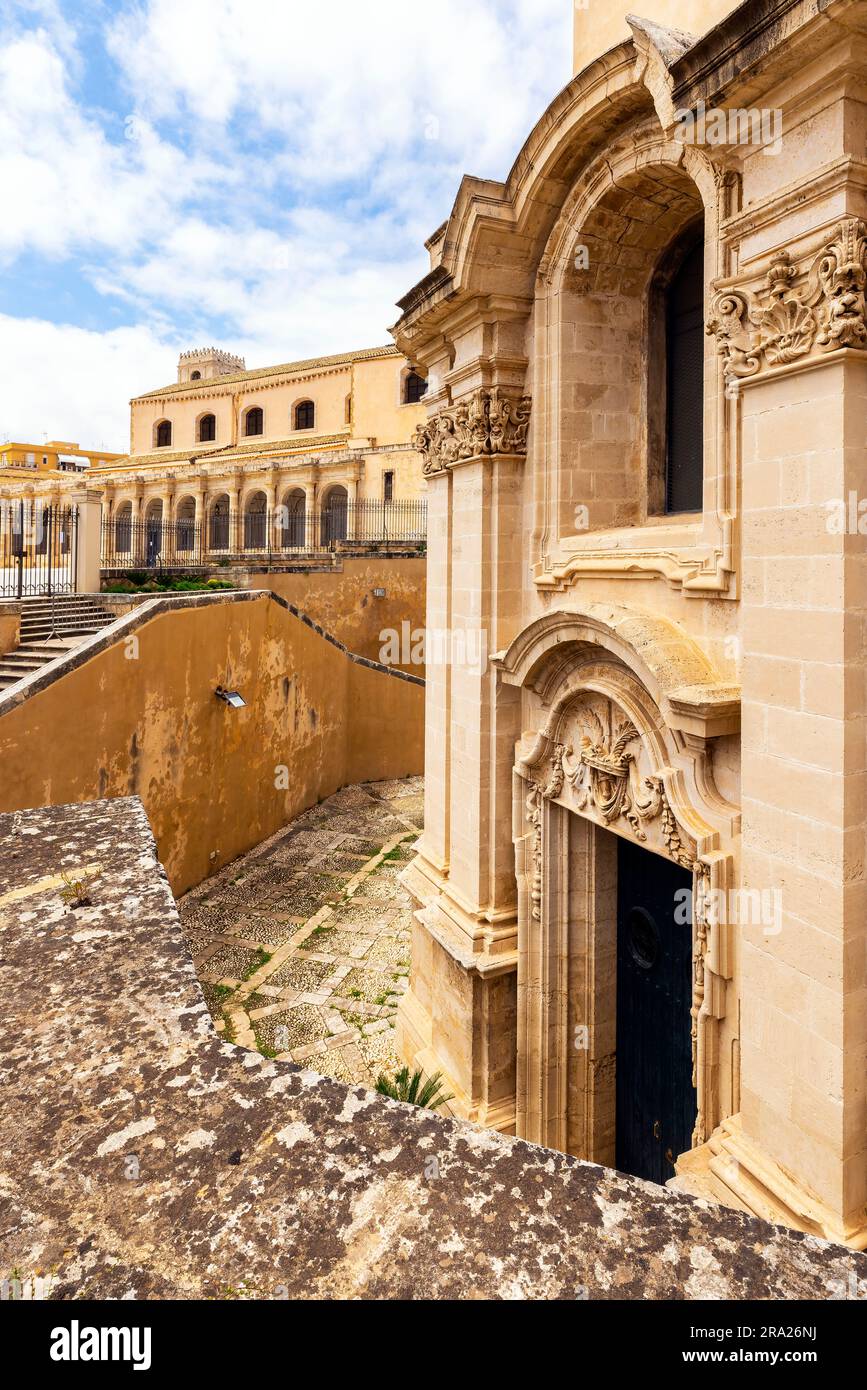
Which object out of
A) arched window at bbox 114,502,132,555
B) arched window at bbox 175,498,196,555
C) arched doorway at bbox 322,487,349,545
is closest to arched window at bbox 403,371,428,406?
arched doorway at bbox 322,487,349,545

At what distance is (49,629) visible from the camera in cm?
1276

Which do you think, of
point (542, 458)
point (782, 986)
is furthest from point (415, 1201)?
point (542, 458)

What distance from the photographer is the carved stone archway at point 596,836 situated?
4520mm

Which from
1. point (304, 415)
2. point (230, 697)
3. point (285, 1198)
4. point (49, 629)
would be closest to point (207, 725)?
point (230, 697)

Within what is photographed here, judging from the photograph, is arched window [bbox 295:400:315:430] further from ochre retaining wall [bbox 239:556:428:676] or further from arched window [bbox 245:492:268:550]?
ochre retaining wall [bbox 239:556:428:676]

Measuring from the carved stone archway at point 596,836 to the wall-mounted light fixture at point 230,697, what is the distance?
7010 mm

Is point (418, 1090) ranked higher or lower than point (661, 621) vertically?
lower

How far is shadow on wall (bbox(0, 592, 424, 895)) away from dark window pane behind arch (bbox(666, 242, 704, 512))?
6.96m

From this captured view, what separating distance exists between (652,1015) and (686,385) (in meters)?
4.86

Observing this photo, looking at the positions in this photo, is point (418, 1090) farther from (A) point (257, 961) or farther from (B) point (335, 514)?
(B) point (335, 514)

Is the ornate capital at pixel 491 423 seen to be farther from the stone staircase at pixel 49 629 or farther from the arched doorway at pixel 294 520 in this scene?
the arched doorway at pixel 294 520

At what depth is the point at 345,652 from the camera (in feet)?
58.2

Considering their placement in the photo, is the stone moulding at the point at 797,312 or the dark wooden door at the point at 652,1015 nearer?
the stone moulding at the point at 797,312

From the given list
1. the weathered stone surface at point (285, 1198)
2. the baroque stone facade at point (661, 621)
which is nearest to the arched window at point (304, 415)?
the baroque stone facade at point (661, 621)
